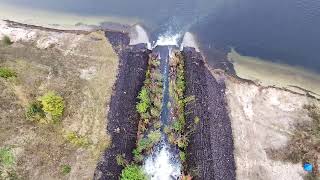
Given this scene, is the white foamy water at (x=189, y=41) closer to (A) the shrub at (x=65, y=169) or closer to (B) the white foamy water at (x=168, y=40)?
(B) the white foamy water at (x=168, y=40)

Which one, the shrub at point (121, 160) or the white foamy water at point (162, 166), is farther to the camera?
the white foamy water at point (162, 166)

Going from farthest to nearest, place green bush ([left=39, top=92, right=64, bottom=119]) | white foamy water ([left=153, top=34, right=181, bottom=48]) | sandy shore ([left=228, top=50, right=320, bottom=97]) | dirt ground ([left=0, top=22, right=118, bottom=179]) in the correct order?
1. white foamy water ([left=153, top=34, right=181, bottom=48])
2. sandy shore ([left=228, top=50, right=320, bottom=97])
3. green bush ([left=39, top=92, right=64, bottom=119])
4. dirt ground ([left=0, top=22, right=118, bottom=179])

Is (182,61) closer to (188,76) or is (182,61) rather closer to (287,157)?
(188,76)

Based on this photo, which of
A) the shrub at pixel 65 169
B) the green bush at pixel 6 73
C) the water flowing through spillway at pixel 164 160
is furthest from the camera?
the green bush at pixel 6 73

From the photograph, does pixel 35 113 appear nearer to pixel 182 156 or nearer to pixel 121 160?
pixel 121 160

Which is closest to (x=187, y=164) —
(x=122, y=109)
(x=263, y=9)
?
(x=122, y=109)

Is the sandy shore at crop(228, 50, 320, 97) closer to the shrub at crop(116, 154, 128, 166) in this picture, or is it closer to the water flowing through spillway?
the water flowing through spillway

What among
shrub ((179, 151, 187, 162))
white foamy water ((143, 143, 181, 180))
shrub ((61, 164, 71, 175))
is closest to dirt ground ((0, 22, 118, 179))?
shrub ((61, 164, 71, 175))

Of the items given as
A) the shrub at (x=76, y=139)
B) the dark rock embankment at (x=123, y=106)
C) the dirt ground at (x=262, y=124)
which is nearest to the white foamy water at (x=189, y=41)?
the dark rock embankment at (x=123, y=106)
